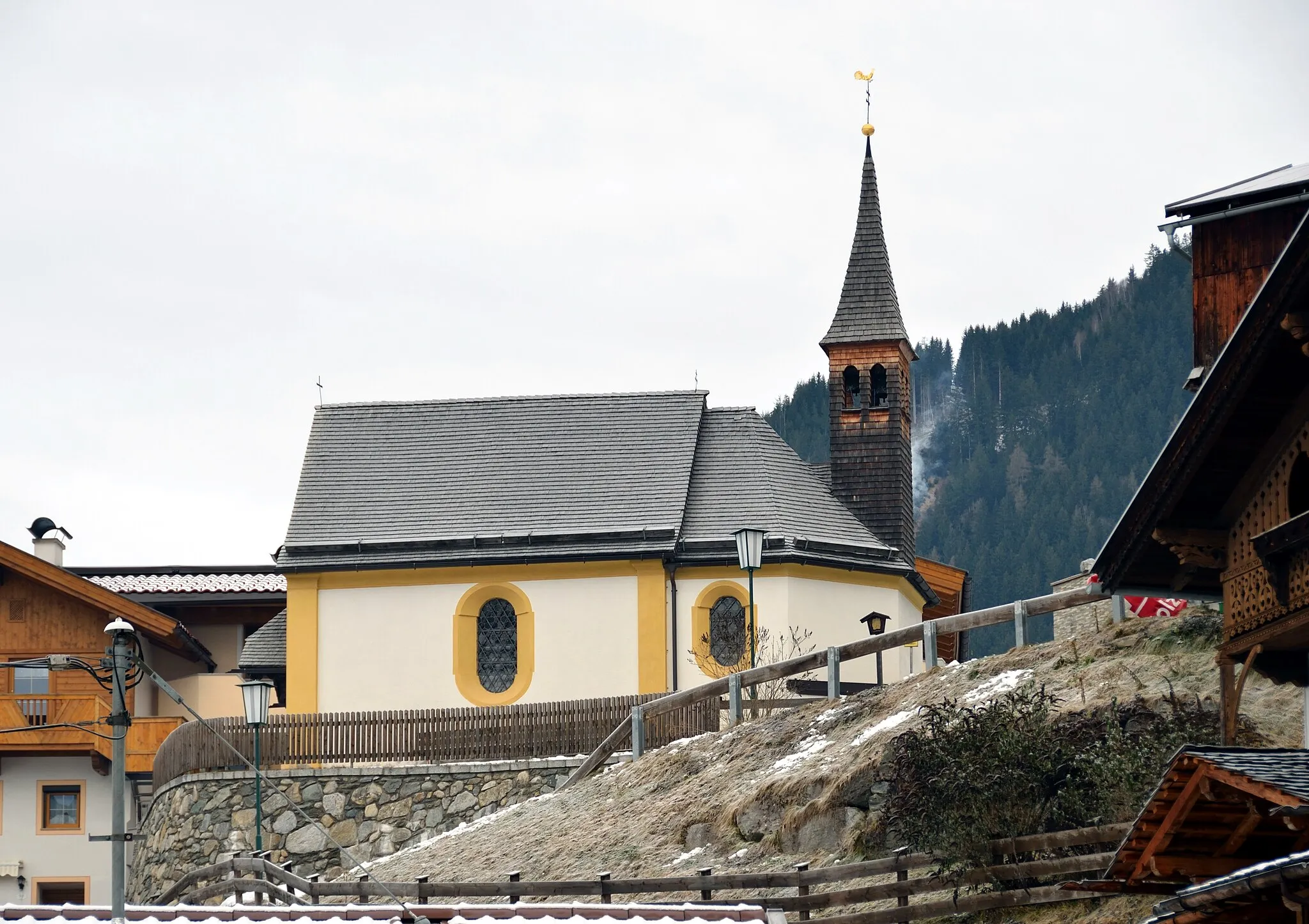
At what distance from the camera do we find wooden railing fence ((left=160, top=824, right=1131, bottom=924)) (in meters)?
17.5

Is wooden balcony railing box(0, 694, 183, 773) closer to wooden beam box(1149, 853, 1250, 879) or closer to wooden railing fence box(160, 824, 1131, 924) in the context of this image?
wooden railing fence box(160, 824, 1131, 924)

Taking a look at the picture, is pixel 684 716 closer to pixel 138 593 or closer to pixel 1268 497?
pixel 1268 497

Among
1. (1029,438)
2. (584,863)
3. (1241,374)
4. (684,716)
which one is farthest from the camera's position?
(1029,438)

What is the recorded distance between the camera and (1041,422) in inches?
5084

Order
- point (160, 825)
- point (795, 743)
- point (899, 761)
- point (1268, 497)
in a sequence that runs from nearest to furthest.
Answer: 1. point (1268, 497)
2. point (899, 761)
3. point (795, 743)
4. point (160, 825)

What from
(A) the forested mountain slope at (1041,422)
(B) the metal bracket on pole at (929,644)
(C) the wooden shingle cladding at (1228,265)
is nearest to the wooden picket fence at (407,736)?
(B) the metal bracket on pole at (929,644)

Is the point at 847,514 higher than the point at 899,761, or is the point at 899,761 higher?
the point at 847,514

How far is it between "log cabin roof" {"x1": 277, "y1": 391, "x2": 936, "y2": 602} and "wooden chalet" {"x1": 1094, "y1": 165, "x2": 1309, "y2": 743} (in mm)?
20794

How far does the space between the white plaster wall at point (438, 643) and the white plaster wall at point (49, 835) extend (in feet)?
16.1

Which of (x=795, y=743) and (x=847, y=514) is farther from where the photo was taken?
(x=847, y=514)

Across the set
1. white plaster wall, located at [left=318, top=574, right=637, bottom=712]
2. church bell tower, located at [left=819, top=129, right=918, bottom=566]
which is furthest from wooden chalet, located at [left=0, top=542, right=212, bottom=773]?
church bell tower, located at [left=819, top=129, right=918, bottom=566]

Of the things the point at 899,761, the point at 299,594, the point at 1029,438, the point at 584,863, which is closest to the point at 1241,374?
the point at 899,761

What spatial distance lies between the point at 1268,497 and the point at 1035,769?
3755 millimetres

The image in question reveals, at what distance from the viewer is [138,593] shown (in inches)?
1805
